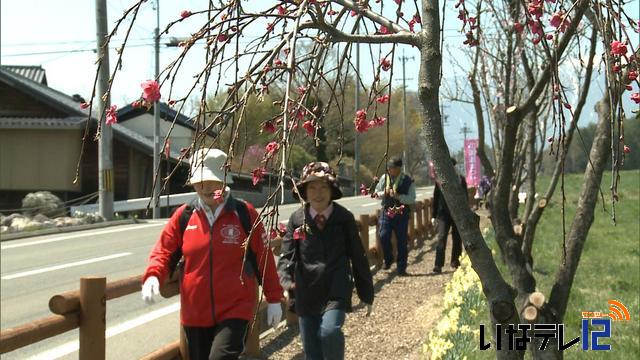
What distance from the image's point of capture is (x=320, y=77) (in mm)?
2227

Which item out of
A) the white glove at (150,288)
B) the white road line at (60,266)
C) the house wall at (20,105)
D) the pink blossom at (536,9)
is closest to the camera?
the pink blossom at (536,9)

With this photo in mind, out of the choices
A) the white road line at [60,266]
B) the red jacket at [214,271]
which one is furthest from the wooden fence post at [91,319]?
the white road line at [60,266]

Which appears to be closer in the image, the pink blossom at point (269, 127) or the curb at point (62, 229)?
the pink blossom at point (269, 127)

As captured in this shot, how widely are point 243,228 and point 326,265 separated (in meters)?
0.67

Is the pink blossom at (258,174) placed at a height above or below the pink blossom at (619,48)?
below

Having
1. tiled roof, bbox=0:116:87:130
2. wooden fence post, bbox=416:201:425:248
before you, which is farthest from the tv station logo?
tiled roof, bbox=0:116:87:130

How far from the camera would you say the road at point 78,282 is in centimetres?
664

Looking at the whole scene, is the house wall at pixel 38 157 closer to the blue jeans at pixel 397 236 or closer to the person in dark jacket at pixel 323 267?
the blue jeans at pixel 397 236

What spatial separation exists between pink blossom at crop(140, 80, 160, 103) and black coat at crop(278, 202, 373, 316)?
2415 mm

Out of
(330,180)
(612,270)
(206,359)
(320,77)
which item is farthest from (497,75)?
(320,77)

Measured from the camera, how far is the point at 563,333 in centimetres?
310

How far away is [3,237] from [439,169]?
15.7 metres

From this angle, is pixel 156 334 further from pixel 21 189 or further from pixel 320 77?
pixel 21 189

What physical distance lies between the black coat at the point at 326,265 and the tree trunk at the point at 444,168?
2.00m
